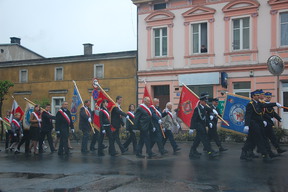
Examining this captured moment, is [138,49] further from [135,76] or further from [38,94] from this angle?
[38,94]

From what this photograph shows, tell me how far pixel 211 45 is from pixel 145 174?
16365 mm

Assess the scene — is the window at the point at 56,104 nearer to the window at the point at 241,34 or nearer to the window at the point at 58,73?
the window at the point at 58,73


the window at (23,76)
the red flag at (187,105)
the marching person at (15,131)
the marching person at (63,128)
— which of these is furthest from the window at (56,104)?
the red flag at (187,105)

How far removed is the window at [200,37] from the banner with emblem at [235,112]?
10301 mm

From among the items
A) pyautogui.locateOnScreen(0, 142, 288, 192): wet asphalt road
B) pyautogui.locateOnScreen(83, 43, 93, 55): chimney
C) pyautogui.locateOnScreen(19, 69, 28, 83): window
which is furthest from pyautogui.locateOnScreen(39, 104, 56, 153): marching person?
pyautogui.locateOnScreen(83, 43, 93, 55): chimney

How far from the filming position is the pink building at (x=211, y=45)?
2306 centimetres

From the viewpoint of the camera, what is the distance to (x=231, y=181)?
8.48m

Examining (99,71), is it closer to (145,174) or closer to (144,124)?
(144,124)

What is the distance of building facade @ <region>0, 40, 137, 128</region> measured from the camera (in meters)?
27.7

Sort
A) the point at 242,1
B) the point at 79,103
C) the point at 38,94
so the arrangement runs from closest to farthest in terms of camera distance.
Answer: the point at 79,103 < the point at 242,1 < the point at 38,94

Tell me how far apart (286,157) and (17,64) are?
24792 millimetres

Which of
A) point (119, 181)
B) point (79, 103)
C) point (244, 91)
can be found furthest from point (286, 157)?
point (244, 91)

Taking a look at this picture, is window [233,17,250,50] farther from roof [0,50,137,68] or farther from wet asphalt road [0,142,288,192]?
wet asphalt road [0,142,288,192]

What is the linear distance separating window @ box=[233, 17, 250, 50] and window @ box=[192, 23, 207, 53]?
1.82 metres
